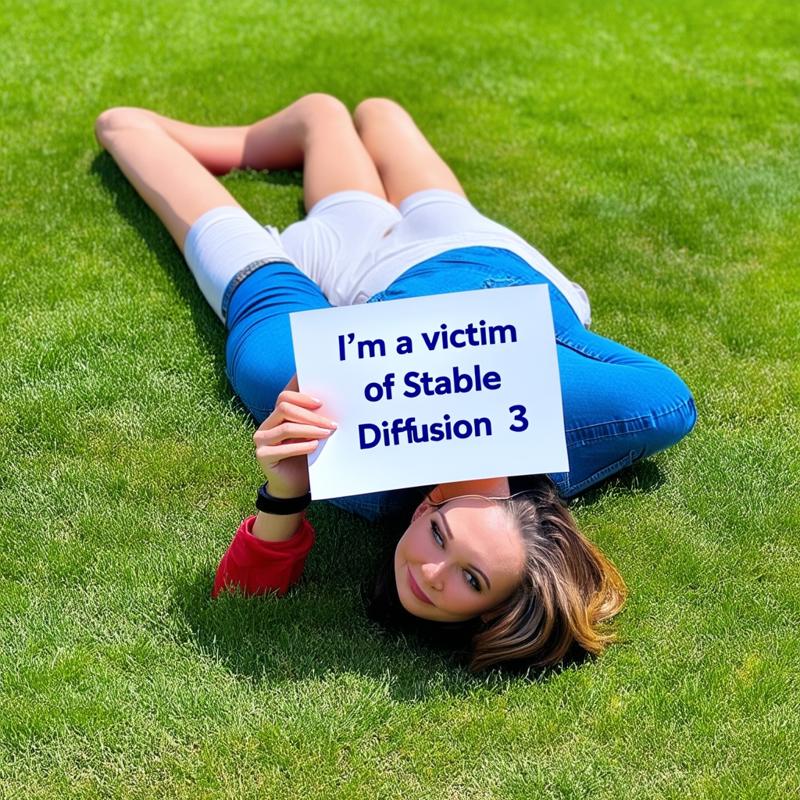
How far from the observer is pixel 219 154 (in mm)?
4816

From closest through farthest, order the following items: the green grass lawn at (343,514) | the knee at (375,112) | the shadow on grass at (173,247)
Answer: the green grass lawn at (343,514) < the shadow on grass at (173,247) < the knee at (375,112)

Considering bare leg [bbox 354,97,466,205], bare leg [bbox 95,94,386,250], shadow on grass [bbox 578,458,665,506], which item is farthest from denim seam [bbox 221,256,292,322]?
shadow on grass [bbox 578,458,665,506]

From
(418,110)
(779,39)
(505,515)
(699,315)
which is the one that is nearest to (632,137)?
(418,110)

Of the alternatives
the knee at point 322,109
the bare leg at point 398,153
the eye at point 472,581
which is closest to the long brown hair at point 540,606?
the eye at point 472,581

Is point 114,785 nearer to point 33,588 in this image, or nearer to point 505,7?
point 33,588

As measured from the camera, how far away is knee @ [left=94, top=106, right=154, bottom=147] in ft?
15.2

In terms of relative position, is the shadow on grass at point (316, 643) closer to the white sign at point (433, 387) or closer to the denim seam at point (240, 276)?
the white sign at point (433, 387)

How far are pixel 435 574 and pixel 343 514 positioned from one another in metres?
0.71

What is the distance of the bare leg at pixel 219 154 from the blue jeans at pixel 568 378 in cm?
82

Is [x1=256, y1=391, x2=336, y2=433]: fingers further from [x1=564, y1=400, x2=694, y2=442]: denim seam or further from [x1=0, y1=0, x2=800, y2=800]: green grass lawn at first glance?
[x1=564, y1=400, x2=694, y2=442]: denim seam

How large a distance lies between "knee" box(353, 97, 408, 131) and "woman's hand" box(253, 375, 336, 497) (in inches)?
98.2

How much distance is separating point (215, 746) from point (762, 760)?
4.20 ft

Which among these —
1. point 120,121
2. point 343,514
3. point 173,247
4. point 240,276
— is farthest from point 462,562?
point 120,121

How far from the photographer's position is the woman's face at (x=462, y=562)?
245 centimetres
